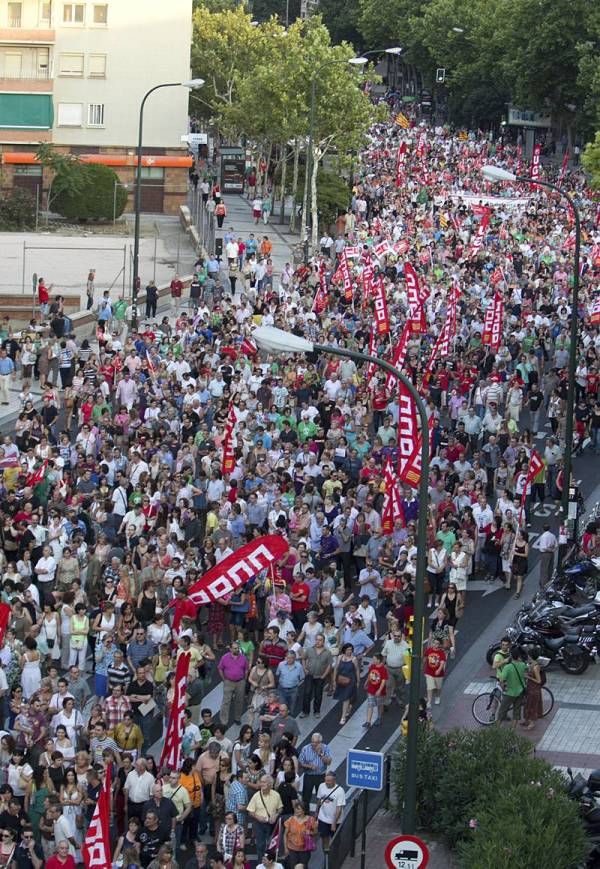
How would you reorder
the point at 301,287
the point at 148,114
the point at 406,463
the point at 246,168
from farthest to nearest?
the point at 246,168 < the point at 148,114 < the point at 301,287 < the point at 406,463

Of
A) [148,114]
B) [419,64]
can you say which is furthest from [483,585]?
[419,64]

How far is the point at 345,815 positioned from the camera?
65.3ft

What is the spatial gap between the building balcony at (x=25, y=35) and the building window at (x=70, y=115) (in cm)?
257

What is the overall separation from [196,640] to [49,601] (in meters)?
2.77

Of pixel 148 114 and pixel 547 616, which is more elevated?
pixel 148 114

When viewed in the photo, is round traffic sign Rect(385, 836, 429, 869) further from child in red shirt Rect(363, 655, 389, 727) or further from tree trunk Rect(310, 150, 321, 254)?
tree trunk Rect(310, 150, 321, 254)

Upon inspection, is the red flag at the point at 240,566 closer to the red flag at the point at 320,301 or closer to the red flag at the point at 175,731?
the red flag at the point at 175,731

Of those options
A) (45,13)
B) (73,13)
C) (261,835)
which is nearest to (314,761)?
(261,835)

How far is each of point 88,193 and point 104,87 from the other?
6.45 metres

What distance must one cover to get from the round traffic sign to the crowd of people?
1645mm

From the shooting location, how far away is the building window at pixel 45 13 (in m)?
69.7

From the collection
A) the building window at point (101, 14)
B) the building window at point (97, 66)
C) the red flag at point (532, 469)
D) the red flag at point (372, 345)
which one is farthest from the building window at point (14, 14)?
the red flag at point (532, 469)

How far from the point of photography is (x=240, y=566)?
22.4m

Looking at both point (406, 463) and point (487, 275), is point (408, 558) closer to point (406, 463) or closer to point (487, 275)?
point (406, 463)
